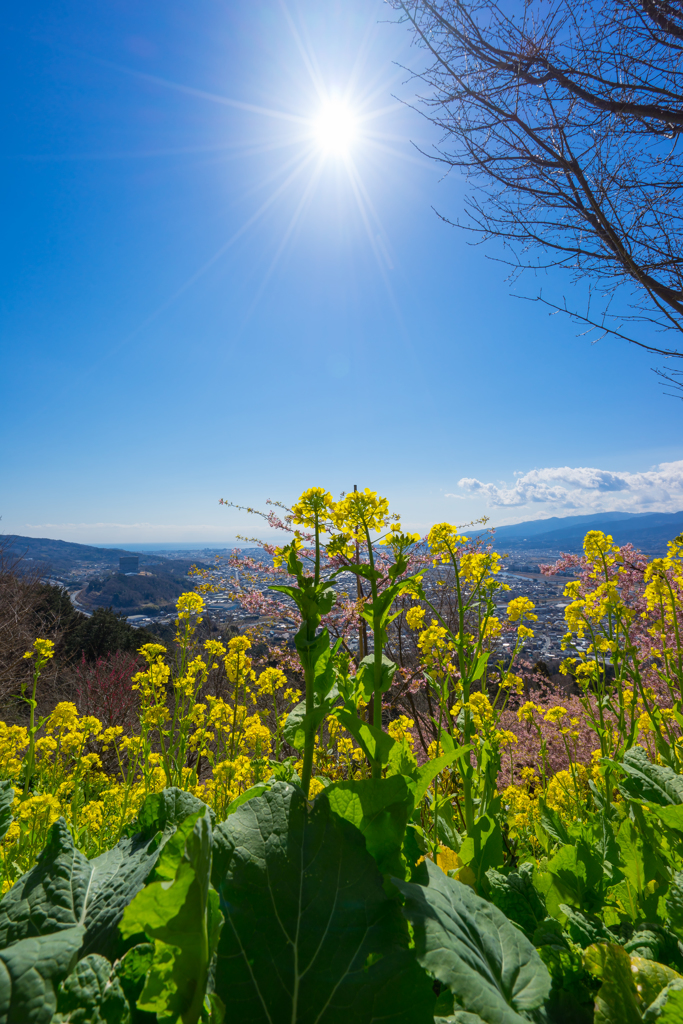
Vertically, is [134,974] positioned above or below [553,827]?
above

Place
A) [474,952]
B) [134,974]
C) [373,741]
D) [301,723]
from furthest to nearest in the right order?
[373,741] < [301,723] < [474,952] < [134,974]

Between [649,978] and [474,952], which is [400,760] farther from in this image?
[649,978]

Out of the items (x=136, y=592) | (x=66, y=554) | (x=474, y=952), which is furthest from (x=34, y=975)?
(x=66, y=554)

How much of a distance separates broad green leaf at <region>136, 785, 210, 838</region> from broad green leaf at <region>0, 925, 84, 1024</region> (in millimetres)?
232

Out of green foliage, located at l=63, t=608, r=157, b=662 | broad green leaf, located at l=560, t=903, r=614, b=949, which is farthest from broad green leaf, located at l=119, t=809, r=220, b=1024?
green foliage, located at l=63, t=608, r=157, b=662

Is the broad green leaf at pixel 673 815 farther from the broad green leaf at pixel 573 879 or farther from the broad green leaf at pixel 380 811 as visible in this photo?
the broad green leaf at pixel 380 811

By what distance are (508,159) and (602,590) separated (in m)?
3.34

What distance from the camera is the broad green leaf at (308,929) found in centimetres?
49

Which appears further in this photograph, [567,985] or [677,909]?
[677,909]

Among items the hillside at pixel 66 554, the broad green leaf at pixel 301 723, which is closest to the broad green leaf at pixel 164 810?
the broad green leaf at pixel 301 723

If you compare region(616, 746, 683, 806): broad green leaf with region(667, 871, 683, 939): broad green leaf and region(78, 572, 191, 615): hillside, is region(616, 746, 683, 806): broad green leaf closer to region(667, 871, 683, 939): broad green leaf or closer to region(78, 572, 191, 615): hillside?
region(667, 871, 683, 939): broad green leaf

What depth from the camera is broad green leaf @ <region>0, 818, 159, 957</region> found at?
22.8 inches

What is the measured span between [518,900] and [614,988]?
49 centimetres

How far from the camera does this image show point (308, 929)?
530mm
